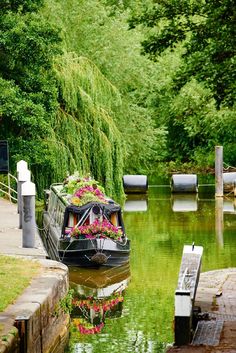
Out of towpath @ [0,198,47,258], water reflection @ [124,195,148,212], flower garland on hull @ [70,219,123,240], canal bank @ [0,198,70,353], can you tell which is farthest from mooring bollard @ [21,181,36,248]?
water reflection @ [124,195,148,212]

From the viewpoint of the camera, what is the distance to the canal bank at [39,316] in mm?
10547

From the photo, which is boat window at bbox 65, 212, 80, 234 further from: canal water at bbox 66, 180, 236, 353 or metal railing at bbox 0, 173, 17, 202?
metal railing at bbox 0, 173, 17, 202

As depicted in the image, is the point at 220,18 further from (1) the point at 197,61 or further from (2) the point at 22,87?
(2) the point at 22,87

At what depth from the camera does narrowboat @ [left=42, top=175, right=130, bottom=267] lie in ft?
72.9

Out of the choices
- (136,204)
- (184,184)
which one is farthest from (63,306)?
(184,184)

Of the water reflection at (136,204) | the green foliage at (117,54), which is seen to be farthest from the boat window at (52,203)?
the green foliage at (117,54)

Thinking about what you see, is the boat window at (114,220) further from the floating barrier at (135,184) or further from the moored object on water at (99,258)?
the floating barrier at (135,184)

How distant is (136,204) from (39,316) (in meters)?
28.2

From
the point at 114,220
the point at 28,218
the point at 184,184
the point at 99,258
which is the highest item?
the point at 28,218

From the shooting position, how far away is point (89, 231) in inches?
896

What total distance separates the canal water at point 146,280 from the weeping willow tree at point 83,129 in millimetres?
2338

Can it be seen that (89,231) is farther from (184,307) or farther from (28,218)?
(184,307)

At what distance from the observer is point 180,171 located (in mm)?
58625

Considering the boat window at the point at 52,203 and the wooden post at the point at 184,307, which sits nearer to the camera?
the wooden post at the point at 184,307
